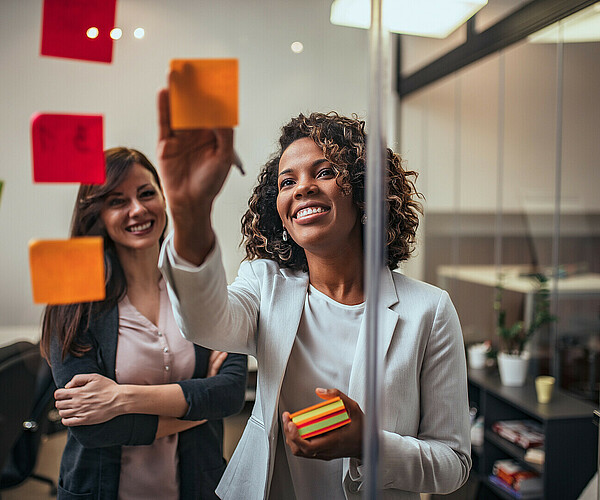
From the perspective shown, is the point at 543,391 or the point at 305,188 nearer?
the point at 305,188

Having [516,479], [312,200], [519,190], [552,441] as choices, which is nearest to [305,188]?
[312,200]

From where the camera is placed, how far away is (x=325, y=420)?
771 mm

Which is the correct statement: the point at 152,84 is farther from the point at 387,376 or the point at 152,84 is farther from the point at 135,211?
the point at 387,376

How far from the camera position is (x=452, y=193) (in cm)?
121

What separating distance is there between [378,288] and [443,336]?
14cm

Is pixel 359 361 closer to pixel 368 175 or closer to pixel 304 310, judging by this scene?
→ pixel 304 310

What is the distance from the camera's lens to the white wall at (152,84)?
2.33ft

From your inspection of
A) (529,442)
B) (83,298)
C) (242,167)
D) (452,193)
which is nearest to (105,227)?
(83,298)

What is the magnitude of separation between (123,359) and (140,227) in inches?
6.7

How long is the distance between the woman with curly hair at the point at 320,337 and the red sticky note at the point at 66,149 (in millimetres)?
208

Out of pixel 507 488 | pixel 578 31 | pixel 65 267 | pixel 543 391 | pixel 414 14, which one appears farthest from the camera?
pixel 543 391

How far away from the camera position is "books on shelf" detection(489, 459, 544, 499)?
1409 millimetres

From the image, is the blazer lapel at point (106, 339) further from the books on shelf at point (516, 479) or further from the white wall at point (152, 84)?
the books on shelf at point (516, 479)

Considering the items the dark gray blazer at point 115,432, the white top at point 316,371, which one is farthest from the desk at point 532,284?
the dark gray blazer at point 115,432
